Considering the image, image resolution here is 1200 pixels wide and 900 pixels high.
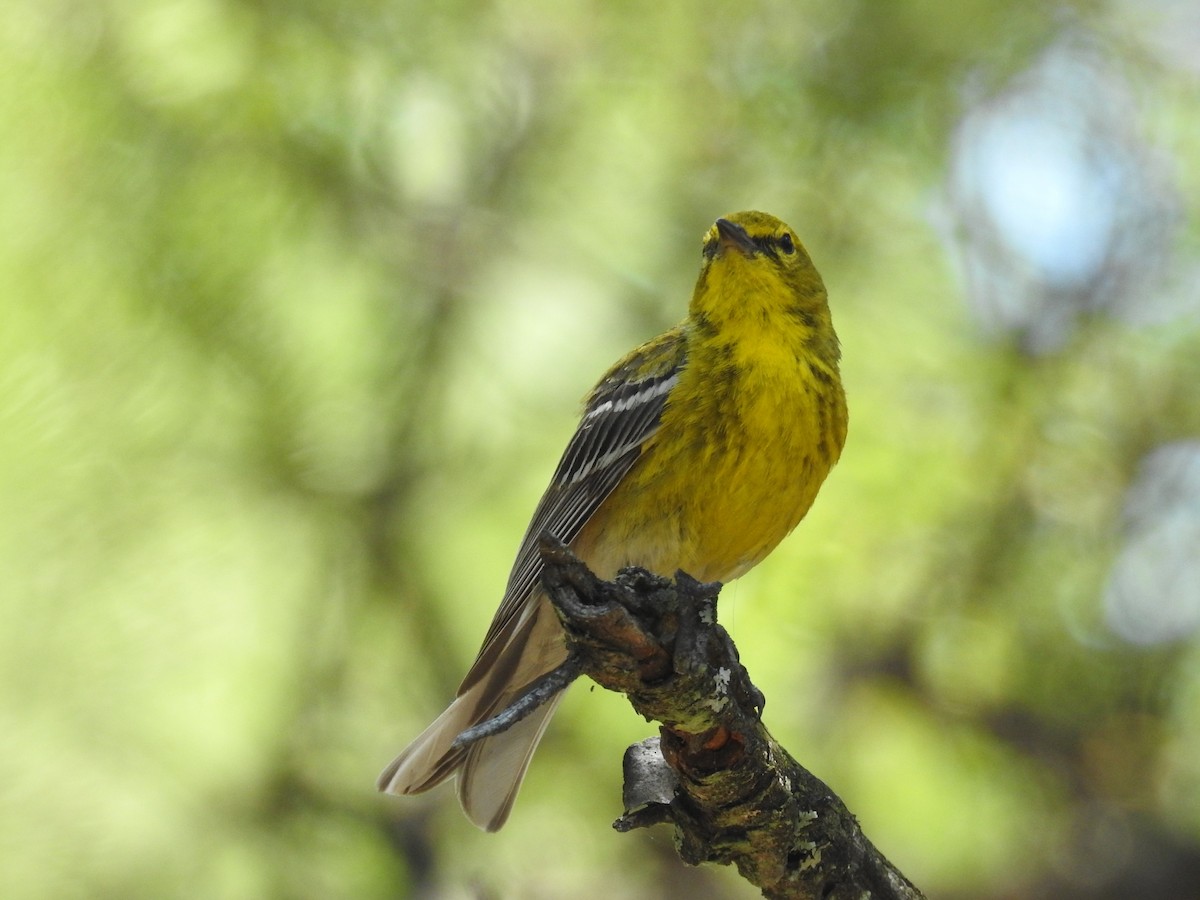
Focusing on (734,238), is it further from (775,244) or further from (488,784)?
(488,784)

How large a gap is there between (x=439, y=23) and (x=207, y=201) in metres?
1.05

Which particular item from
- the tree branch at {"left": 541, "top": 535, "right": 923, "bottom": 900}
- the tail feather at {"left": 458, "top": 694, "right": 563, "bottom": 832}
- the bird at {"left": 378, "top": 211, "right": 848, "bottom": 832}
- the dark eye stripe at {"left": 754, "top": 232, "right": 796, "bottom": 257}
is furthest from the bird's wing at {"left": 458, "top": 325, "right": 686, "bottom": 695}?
the tree branch at {"left": 541, "top": 535, "right": 923, "bottom": 900}

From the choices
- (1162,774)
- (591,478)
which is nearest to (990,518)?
(1162,774)

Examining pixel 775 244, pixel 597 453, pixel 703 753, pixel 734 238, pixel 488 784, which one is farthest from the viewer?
pixel 775 244

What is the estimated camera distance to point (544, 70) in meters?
4.67

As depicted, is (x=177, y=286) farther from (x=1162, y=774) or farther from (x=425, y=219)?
(x=1162, y=774)

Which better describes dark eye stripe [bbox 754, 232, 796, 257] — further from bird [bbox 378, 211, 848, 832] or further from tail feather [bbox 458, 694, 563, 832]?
tail feather [bbox 458, 694, 563, 832]

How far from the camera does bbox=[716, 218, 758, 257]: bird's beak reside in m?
4.12

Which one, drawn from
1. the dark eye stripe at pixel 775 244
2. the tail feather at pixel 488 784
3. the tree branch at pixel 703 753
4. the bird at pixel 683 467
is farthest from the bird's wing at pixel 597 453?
the tree branch at pixel 703 753

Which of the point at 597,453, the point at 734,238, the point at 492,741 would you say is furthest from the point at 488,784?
the point at 734,238

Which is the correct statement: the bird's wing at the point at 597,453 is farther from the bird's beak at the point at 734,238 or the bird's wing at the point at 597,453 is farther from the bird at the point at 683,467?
the bird's beak at the point at 734,238

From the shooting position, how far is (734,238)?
412cm

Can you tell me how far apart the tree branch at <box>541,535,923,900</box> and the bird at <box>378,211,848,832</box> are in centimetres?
78

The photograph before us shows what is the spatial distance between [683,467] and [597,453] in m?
0.31
